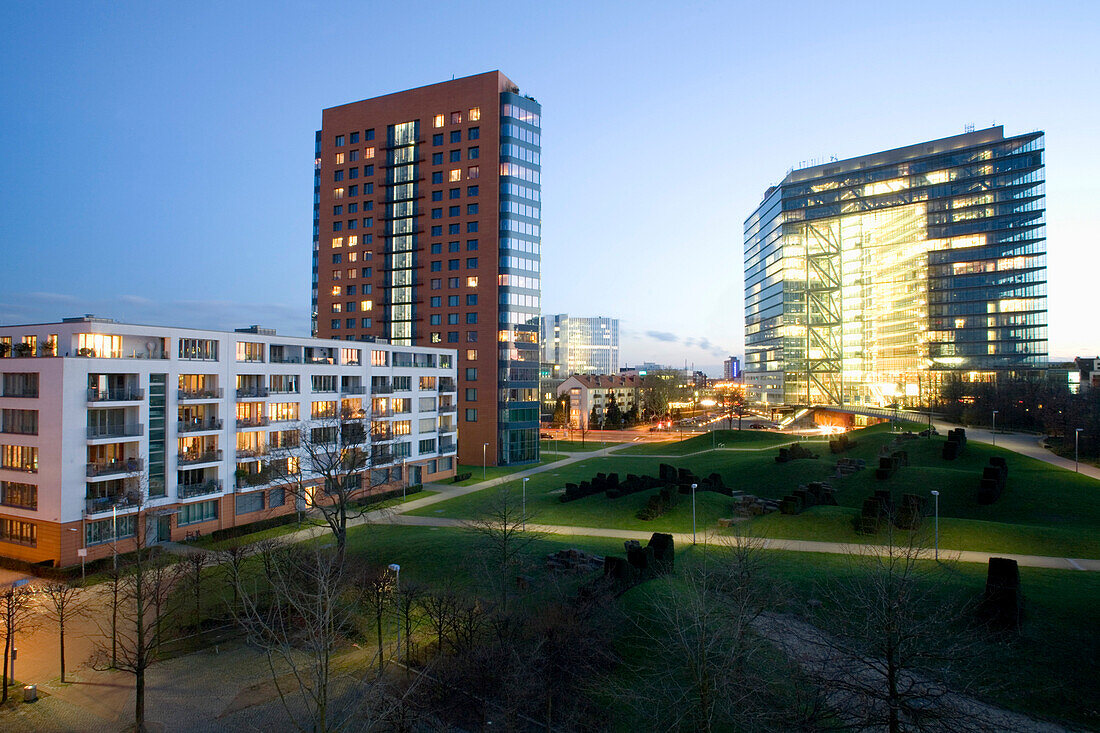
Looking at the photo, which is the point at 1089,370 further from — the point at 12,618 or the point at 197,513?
the point at 12,618

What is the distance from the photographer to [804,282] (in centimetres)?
14338

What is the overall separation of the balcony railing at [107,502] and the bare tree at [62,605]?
431 centimetres

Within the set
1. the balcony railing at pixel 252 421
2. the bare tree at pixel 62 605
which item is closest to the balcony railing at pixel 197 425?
the balcony railing at pixel 252 421

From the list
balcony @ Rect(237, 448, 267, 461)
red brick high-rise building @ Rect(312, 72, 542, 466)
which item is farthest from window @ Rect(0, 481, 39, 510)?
red brick high-rise building @ Rect(312, 72, 542, 466)

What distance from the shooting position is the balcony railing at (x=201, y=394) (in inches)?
1575

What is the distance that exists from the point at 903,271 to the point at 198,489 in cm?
14229

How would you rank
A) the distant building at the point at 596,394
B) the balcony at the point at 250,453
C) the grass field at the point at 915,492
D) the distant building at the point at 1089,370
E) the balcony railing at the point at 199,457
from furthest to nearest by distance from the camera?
the distant building at the point at 596,394
the distant building at the point at 1089,370
the balcony at the point at 250,453
the balcony railing at the point at 199,457
the grass field at the point at 915,492

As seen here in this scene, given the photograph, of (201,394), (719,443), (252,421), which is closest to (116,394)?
(201,394)

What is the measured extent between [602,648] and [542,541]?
50.2ft

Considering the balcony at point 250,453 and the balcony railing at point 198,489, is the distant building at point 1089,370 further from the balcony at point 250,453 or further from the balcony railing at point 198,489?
the balcony railing at point 198,489

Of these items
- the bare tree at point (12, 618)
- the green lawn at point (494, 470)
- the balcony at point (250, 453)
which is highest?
the balcony at point (250, 453)

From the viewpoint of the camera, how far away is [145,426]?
124 ft

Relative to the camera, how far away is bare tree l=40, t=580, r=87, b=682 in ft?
75.2

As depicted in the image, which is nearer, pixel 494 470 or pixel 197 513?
pixel 197 513
